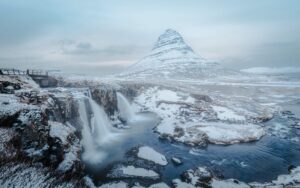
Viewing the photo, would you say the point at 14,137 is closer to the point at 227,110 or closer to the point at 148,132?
the point at 148,132

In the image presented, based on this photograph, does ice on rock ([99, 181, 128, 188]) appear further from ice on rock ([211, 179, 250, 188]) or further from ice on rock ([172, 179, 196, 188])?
ice on rock ([211, 179, 250, 188])

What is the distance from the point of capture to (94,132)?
37.5 meters

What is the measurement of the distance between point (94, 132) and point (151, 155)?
1143 cm

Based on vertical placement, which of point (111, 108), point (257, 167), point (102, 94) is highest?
point (102, 94)

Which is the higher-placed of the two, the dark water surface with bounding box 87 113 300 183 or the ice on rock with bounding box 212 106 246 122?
the ice on rock with bounding box 212 106 246 122

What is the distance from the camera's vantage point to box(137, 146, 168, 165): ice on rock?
95.9 feet

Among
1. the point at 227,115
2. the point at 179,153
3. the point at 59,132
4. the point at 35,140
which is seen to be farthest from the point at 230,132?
the point at 35,140


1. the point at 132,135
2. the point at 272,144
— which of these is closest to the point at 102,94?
the point at 132,135

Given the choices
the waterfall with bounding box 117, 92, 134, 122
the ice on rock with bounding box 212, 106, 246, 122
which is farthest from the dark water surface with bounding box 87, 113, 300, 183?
the waterfall with bounding box 117, 92, 134, 122

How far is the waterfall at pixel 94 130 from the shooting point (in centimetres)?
3063

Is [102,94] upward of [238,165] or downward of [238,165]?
upward

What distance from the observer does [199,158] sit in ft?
99.8

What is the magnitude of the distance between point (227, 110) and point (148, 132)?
25.2m

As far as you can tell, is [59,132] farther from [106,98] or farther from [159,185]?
[106,98]
